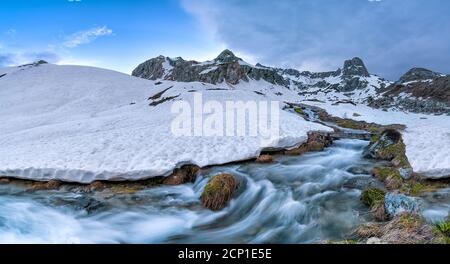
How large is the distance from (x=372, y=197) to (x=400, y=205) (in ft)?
5.45

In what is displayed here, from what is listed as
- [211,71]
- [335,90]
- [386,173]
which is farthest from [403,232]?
[335,90]

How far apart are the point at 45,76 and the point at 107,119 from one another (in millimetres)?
34472

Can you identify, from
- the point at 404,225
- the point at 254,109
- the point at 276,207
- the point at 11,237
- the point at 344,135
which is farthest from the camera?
the point at 254,109

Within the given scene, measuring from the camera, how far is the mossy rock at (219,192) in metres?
12.1

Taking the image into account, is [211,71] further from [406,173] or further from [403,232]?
[403,232]

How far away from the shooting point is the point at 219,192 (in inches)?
488

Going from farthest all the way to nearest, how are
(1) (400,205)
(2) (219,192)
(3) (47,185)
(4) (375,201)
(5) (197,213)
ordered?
(3) (47,185) → (2) (219,192) → (5) (197,213) → (4) (375,201) → (1) (400,205)

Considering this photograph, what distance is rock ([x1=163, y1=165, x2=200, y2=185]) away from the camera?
14.3m

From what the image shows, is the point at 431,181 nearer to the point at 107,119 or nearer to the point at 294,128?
the point at 294,128

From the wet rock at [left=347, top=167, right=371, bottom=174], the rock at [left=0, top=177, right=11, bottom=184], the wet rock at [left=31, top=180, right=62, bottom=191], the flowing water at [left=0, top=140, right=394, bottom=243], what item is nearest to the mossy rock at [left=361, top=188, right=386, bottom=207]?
the flowing water at [left=0, top=140, right=394, bottom=243]

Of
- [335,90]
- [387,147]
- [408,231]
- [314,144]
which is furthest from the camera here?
[335,90]

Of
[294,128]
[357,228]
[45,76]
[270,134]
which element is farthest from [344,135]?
[45,76]
